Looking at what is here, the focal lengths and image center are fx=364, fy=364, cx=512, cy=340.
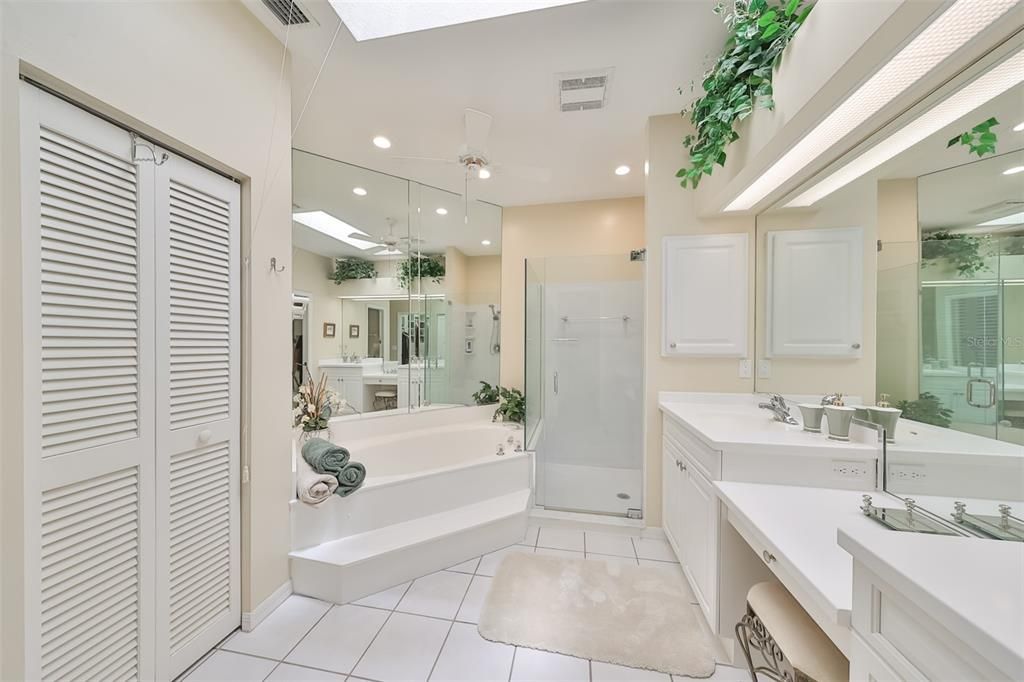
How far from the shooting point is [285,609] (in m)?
1.77

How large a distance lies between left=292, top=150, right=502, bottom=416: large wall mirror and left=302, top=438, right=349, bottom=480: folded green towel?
2.56ft

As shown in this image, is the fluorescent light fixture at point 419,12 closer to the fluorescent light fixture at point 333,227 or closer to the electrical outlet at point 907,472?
the fluorescent light fixture at point 333,227

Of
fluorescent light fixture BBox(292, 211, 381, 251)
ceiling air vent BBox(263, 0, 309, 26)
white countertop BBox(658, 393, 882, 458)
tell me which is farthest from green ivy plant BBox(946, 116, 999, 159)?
fluorescent light fixture BBox(292, 211, 381, 251)

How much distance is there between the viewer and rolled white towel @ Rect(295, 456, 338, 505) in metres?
1.83

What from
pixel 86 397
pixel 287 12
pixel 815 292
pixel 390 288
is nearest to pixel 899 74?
pixel 815 292

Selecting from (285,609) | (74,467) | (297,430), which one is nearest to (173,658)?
(285,609)

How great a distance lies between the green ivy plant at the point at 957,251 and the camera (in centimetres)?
102

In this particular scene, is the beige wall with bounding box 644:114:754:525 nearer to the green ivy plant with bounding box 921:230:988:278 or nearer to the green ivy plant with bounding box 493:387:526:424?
the green ivy plant with bounding box 921:230:988:278

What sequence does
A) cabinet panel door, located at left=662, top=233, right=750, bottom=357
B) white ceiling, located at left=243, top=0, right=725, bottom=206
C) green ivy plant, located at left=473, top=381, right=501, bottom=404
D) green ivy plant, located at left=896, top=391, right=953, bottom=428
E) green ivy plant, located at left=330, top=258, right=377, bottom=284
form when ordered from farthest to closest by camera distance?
1. green ivy plant, located at left=473, top=381, right=501, bottom=404
2. green ivy plant, located at left=330, top=258, right=377, bottom=284
3. cabinet panel door, located at left=662, top=233, right=750, bottom=357
4. white ceiling, located at left=243, top=0, right=725, bottom=206
5. green ivy plant, located at left=896, top=391, right=953, bottom=428

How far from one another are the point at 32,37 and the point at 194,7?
23.6 inches

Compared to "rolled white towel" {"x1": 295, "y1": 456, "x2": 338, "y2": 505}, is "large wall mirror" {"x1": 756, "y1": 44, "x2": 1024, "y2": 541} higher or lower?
higher

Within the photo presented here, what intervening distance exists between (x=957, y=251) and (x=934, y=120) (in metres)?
0.44

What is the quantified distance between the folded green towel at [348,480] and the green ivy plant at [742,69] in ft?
8.00

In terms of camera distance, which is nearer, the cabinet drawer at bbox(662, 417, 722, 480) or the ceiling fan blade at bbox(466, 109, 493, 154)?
the cabinet drawer at bbox(662, 417, 722, 480)
